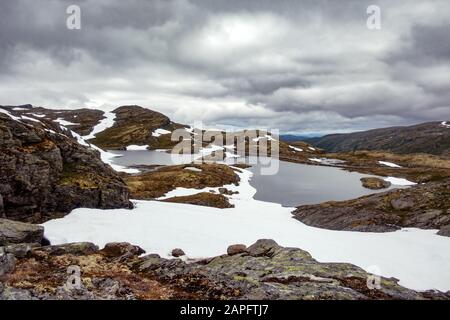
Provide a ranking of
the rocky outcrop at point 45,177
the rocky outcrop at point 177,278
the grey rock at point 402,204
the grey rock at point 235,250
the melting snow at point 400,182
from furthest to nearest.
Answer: the melting snow at point 400,182 < the grey rock at point 402,204 < the rocky outcrop at point 45,177 < the grey rock at point 235,250 < the rocky outcrop at point 177,278

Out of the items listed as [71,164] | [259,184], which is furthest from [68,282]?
[259,184]

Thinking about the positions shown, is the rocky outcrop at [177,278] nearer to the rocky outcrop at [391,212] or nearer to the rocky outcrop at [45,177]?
the rocky outcrop at [45,177]

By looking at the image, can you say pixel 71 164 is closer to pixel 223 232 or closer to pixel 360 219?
pixel 223 232

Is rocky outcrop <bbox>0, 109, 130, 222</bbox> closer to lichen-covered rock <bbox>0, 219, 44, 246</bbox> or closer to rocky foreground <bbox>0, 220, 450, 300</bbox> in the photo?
lichen-covered rock <bbox>0, 219, 44, 246</bbox>

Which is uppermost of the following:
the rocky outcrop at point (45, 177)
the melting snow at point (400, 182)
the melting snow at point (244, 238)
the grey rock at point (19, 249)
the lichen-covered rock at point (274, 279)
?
the rocky outcrop at point (45, 177)

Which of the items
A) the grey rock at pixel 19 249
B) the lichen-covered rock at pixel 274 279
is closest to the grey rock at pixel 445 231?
the lichen-covered rock at pixel 274 279

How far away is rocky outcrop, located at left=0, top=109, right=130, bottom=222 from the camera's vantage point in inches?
1241

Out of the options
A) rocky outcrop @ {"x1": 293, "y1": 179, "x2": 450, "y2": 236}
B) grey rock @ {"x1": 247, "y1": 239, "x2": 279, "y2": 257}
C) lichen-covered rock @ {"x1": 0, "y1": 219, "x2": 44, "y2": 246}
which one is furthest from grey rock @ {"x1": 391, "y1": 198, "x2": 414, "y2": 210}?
lichen-covered rock @ {"x1": 0, "y1": 219, "x2": 44, "y2": 246}

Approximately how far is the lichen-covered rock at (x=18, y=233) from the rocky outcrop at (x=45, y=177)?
5691 mm

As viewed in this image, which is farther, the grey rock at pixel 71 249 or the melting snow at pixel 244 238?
the melting snow at pixel 244 238

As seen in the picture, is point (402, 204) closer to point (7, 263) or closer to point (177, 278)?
point (177, 278)

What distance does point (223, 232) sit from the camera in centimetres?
3669

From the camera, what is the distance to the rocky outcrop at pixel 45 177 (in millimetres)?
31531
